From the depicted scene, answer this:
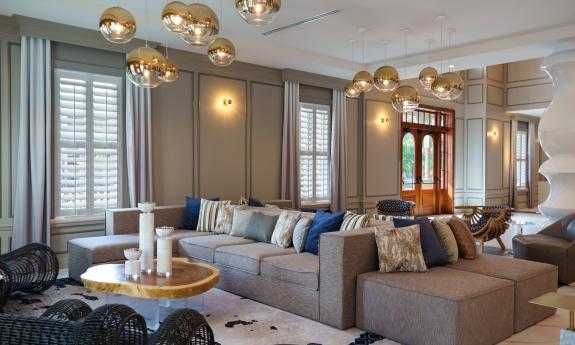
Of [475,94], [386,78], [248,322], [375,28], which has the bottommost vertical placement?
[248,322]

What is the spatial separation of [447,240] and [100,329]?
3.04 meters

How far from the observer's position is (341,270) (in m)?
3.51

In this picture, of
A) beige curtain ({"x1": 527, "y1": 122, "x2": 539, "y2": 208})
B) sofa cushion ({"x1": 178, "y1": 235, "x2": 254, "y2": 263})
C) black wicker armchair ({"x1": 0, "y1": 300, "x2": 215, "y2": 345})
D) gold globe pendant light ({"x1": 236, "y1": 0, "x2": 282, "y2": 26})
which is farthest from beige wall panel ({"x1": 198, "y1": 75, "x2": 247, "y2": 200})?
beige curtain ({"x1": 527, "y1": 122, "x2": 539, "y2": 208})

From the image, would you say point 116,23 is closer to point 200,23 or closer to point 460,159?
point 200,23

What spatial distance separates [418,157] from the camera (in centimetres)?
1088

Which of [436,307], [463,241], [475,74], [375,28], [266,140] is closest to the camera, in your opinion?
[436,307]

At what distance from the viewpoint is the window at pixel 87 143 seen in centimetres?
557

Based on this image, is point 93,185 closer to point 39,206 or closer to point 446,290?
point 39,206

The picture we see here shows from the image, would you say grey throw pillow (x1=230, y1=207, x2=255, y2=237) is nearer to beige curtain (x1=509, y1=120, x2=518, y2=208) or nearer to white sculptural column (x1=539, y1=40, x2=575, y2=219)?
white sculptural column (x1=539, y1=40, x2=575, y2=219)

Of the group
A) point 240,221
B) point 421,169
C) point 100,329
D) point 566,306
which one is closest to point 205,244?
point 240,221

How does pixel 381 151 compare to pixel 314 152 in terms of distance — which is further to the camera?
pixel 381 151

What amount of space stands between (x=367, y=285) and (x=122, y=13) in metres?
2.63

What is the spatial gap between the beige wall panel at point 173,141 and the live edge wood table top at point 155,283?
261 cm

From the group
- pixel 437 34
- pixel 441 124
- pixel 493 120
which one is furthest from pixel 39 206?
pixel 493 120
